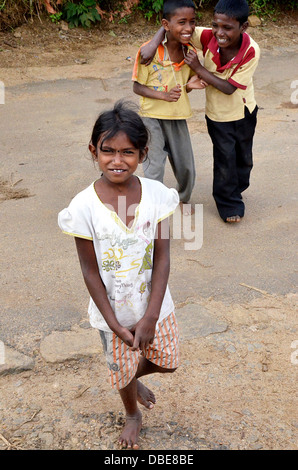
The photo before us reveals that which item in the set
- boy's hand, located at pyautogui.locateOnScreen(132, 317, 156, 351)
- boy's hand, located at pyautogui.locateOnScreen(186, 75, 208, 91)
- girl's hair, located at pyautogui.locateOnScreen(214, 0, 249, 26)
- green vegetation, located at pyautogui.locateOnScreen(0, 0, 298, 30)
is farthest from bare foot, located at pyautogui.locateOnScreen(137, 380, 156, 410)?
green vegetation, located at pyautogui.locateOnScreen(0, 0, 298, 30)

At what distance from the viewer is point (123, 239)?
2111mm

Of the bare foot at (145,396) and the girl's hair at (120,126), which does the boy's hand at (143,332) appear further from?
the girl's hair at (120,126)

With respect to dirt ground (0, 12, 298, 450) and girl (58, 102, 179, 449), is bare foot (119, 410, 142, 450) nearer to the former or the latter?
dirt ground (0, 12, 298, 450)

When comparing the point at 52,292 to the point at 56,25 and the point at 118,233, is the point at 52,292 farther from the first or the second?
the point at 56,25

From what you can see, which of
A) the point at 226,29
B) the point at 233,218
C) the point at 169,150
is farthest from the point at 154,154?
the point at 226,29

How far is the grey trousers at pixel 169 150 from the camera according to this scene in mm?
3916

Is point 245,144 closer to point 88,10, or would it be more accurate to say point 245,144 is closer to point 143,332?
point 143,332

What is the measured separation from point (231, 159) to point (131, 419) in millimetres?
2151

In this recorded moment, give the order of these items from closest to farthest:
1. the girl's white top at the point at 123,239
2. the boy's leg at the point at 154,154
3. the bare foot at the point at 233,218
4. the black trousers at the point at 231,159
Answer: the girl's white top at the point at 123,239
the boy's leg at the point at 154,154
the black trousers at the point at 231,159
the bare foot at the point at 233,218

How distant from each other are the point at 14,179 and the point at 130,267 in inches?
113

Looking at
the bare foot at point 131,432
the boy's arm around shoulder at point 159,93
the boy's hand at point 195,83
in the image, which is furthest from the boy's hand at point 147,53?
the bare foot at point 131,432

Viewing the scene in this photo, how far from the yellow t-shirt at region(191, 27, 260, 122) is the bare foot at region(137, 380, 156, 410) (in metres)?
2.02

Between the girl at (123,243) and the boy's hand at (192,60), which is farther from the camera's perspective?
the boy's hand at (192,60)

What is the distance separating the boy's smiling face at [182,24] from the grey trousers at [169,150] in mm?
544
